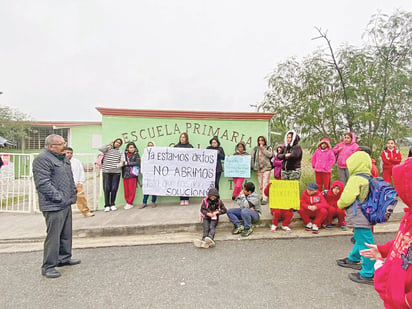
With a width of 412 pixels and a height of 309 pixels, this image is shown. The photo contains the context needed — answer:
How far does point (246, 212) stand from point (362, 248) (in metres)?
1.93

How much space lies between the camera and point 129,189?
6266 mm

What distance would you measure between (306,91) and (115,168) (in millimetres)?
5877

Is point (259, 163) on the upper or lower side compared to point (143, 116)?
lower

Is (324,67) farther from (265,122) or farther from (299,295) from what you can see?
(299,295)

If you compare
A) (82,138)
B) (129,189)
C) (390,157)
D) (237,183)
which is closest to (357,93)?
(390,157)

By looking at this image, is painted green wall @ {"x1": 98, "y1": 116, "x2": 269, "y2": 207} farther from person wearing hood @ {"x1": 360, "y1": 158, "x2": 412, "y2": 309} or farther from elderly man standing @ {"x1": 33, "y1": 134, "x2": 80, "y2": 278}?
person wearing hood @ {"x1": 360, "y1": 158, "x2": 412, "y2": 309}

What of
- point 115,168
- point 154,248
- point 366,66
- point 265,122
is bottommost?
point 154,248

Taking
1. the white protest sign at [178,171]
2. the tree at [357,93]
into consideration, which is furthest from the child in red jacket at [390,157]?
the white protest sign at [178,171]

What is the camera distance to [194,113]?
6.75 meters

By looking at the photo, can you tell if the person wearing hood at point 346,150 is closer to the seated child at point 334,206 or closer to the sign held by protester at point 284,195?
the seated child at point 334,206

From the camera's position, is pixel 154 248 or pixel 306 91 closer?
pixel 154 248

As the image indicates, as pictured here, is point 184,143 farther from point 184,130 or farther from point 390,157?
point 390,157

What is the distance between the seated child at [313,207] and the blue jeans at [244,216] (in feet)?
2.99

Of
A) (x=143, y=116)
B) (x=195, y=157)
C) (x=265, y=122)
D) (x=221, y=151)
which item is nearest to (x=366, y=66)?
(x=265, y=122)
